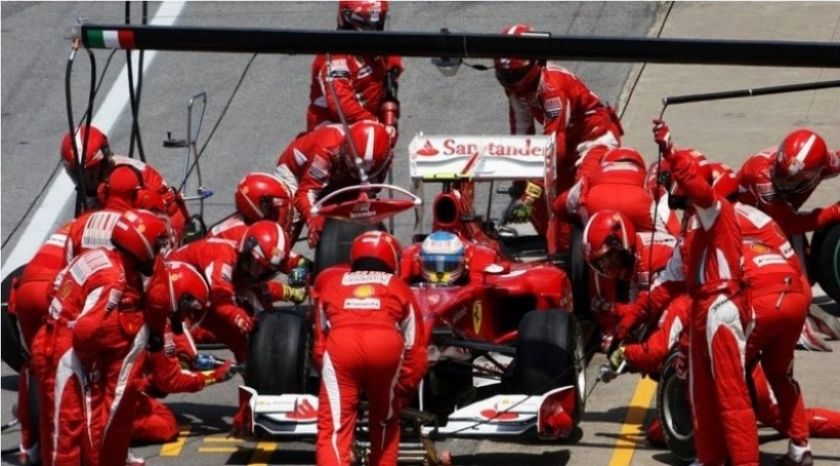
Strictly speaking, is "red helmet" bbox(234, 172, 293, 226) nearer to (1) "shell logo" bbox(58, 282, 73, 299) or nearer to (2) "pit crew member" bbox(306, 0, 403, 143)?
(2) "pit crew member" bbox(306, 0, 403, 143)

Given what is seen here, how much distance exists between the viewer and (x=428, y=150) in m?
14.3

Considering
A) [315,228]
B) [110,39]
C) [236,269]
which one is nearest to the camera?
[110,39]

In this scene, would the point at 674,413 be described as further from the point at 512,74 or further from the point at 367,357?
the point at 512,74

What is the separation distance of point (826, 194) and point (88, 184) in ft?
20.8

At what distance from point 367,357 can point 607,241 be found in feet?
7.59

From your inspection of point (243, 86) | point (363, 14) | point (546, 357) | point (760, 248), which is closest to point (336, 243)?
point (363, 14)

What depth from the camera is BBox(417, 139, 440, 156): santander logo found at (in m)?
14.3

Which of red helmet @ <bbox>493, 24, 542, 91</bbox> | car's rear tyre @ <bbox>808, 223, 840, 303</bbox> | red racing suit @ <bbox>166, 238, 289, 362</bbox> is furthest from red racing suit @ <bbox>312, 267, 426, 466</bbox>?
red helmet @ <bbox>493, 24, 542, 91</bbox>

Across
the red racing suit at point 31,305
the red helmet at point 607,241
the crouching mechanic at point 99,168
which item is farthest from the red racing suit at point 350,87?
the red racing suit at point 31,305

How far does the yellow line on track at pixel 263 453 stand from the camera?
1268 cm

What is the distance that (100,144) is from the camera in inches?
564

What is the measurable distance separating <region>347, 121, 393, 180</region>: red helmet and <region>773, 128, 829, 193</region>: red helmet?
306 centimetres

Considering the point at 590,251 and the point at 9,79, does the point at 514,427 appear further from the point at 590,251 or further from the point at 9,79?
the point at 9,79

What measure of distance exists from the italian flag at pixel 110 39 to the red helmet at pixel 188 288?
4.79 feet
